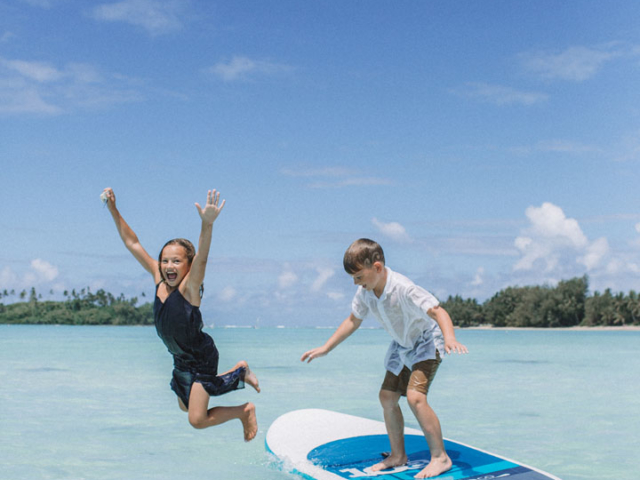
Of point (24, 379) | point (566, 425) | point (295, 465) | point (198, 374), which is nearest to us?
point (198, 374)

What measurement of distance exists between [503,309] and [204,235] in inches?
3516

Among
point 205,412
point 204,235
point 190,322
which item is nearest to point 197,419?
point 205,412

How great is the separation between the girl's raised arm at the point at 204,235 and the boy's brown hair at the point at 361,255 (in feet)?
2.77

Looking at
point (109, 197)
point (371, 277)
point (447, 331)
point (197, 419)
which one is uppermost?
point (109, 197)

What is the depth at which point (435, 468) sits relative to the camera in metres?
4.17

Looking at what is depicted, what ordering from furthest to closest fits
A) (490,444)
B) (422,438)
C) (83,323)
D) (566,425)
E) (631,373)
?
(83,323) < (631,373) < (566,425) < (490,444) < (422,438)

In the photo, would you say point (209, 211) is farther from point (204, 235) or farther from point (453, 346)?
point (453, 346)

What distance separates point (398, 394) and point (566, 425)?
4.26 metres

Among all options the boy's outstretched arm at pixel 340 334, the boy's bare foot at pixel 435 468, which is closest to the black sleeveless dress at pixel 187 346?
the boy's outstretched arm at pixel 340 334

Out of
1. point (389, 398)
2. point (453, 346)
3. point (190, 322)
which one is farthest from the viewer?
point (389, 398)

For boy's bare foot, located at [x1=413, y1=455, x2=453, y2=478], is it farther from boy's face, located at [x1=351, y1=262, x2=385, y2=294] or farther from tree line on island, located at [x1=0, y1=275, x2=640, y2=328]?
tree line on island, located at [x1=0, y1=275, x2=640, y2=328]

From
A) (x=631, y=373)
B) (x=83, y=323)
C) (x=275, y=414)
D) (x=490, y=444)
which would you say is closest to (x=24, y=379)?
(x=275, y=414)

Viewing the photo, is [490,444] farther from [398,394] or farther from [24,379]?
[24,379]

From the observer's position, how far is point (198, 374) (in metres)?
3.95
